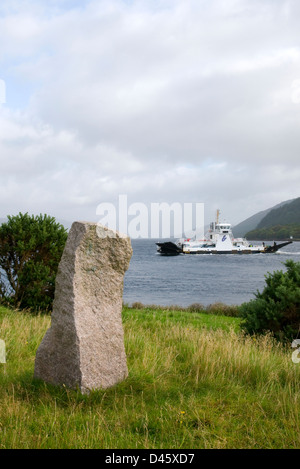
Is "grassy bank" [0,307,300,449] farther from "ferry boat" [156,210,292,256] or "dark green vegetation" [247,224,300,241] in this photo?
"dark green vegetation" [247,224,300,241]

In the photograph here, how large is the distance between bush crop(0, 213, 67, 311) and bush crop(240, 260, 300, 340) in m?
5.59

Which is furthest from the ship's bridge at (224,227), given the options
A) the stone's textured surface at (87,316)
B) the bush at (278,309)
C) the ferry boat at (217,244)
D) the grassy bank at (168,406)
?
the stone's textured surface at (87,316)

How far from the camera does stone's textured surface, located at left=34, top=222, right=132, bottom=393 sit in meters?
5.02

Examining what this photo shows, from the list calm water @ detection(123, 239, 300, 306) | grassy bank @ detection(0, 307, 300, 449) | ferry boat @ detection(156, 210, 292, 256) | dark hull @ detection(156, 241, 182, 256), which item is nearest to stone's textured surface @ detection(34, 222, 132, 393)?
grassy bank @ detection(0, 307, 300, 449)

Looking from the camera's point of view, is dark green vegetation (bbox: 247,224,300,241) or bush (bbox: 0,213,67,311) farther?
dark green vegetation (bbox: 247,224,300,241)

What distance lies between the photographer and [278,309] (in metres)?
9.13

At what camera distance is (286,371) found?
5945 mm

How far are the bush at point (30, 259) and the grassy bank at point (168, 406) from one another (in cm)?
495

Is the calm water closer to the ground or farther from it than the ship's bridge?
closer to the ground

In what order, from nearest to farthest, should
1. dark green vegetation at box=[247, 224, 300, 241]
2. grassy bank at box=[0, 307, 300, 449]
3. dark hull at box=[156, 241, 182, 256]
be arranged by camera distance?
grassy bank at box=[0, 307, 300, 449], dark hull at box=[156, 241, 182, 256], dark green vegetation at box=[247, 224, 300, 241]

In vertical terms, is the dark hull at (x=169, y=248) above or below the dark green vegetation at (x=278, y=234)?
below

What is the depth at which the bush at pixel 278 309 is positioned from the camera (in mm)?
9016

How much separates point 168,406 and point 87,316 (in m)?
1.44

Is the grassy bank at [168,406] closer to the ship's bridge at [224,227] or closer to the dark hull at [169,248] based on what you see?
the ship's bridge at [224,227]
